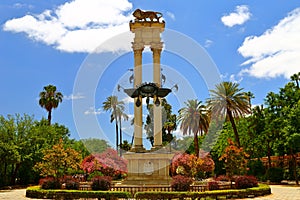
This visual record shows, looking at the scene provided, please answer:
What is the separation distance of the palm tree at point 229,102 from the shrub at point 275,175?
743 centimetres

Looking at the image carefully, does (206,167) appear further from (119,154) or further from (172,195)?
(172,195)

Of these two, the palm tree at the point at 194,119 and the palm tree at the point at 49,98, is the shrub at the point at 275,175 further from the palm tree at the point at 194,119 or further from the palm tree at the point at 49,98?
the palm tree at the point at 49,98

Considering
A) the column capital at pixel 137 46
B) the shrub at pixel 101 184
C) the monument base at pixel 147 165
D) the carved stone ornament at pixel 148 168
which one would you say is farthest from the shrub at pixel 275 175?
the shrub at pixel 101 184

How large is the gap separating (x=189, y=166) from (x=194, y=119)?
40.3 ft

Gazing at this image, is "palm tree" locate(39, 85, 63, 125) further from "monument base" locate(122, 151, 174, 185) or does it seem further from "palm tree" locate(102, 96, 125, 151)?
"monument base" locate(122, 151, 174, 185)

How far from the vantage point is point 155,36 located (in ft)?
115

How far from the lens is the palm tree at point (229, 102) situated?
49438mm

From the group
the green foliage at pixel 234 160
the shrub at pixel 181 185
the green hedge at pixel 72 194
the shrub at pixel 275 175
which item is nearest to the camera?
the green hedge at pixel 72 194

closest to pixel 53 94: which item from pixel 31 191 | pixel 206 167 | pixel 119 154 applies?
pixel 119 154

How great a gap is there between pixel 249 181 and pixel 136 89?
1114cm

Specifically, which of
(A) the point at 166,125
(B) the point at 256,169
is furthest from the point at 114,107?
(B) the point at 256,169

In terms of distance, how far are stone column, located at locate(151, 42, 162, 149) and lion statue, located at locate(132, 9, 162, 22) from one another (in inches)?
96.4

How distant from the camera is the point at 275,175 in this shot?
44.8 metres

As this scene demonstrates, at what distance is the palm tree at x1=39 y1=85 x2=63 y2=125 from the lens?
6731 centimetres
